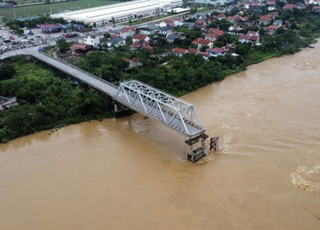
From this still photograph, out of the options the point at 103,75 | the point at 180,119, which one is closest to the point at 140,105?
the point at 180,119

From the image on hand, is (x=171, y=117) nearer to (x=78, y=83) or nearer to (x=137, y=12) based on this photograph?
(x=78, y=83)

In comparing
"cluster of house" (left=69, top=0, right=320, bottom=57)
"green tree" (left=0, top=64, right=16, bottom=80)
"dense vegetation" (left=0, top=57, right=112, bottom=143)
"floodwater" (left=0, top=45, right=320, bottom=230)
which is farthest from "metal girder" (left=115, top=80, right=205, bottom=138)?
"cluster of house" (left=69, top=0, right=320, bottom=57)

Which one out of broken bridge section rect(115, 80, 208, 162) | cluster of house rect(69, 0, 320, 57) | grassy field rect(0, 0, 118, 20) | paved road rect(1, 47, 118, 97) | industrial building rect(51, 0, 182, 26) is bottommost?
broken bridge section rect(115, 80, 208, 162)

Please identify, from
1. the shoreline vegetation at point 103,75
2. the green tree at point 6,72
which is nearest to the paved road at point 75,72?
the shoreline vegetation at point 103,75

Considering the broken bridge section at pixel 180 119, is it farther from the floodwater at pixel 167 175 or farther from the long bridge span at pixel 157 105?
the floodwater at pixel 167 175

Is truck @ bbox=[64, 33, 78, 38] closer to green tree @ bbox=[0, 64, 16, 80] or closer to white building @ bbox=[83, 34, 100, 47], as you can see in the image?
white building @ bbox=[83, 34, 100, 47]

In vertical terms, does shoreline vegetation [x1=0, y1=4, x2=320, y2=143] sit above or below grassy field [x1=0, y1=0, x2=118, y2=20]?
below
